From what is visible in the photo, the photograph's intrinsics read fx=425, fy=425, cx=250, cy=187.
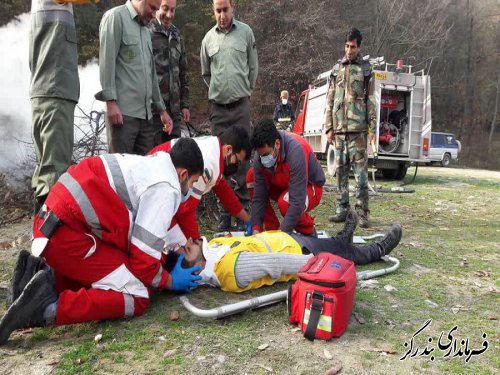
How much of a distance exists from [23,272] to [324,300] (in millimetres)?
1631

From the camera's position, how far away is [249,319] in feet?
8.17

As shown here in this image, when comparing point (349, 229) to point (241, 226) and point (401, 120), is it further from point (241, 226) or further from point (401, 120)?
point (401, 120)

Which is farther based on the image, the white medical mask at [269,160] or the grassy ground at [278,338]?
the white medical mask at [269,160]

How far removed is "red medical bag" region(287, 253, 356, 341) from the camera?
220 centimetres

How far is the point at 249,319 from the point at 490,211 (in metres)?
5.54

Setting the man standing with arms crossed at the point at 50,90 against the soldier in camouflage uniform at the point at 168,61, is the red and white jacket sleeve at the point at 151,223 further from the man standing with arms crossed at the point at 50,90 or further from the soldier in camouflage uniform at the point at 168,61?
the soldier in camouflage uniform at the point at 168,61

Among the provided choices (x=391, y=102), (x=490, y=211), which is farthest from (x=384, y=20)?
(x=490, y=211)

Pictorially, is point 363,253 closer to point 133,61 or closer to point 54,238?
point 54,238

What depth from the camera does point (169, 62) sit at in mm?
4539

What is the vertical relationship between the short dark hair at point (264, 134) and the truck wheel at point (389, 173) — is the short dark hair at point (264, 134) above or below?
above

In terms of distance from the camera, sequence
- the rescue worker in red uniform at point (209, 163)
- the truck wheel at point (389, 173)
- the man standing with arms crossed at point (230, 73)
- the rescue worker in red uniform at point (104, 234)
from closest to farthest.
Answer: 1. the rescue worker in red uniform at point (104, 234)
2. the rescue worker in red uniform at point (209, 163)
3. the man standing with arms crossed at point (230, 73)
4. the truck wheel at point (389, 173)

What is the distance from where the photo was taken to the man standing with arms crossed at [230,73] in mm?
4566

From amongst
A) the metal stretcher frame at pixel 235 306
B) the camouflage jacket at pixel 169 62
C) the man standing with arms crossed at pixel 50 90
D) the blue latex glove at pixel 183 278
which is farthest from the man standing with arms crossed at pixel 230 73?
the metal stretcher frame at pixel 235 306

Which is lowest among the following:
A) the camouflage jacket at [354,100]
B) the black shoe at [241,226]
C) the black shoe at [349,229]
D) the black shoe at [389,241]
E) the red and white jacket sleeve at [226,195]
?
the black shoe at [241,226]
